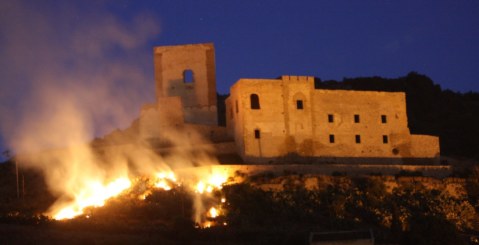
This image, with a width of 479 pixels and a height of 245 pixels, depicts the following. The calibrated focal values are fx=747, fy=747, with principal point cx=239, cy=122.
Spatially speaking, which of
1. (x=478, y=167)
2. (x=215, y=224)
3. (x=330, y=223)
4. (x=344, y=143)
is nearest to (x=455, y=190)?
(x=478, y=167)

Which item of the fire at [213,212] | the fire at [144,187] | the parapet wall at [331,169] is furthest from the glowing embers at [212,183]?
the fire at [213,212]

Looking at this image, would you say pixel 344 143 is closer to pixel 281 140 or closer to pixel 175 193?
pixel 281 140

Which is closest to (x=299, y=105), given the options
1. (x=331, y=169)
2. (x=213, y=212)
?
(x=331, y=169)

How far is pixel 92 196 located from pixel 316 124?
12.6 m

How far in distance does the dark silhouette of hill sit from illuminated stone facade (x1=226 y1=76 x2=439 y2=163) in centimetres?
1265

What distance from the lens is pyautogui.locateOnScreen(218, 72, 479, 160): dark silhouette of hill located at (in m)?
57.0

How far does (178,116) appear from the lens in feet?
140

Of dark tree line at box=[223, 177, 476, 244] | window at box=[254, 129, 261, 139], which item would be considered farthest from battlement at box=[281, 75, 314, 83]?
dark tree line at box=[223, 177, 476, 244]

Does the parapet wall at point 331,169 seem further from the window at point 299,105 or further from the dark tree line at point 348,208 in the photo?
the window at point 299,105

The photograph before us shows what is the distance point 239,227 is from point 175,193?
4744mm

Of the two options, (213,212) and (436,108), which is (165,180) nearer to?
(213,212)

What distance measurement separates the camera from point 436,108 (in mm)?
66438

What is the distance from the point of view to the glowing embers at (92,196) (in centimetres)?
3497

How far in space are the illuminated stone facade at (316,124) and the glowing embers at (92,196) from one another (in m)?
6.76
